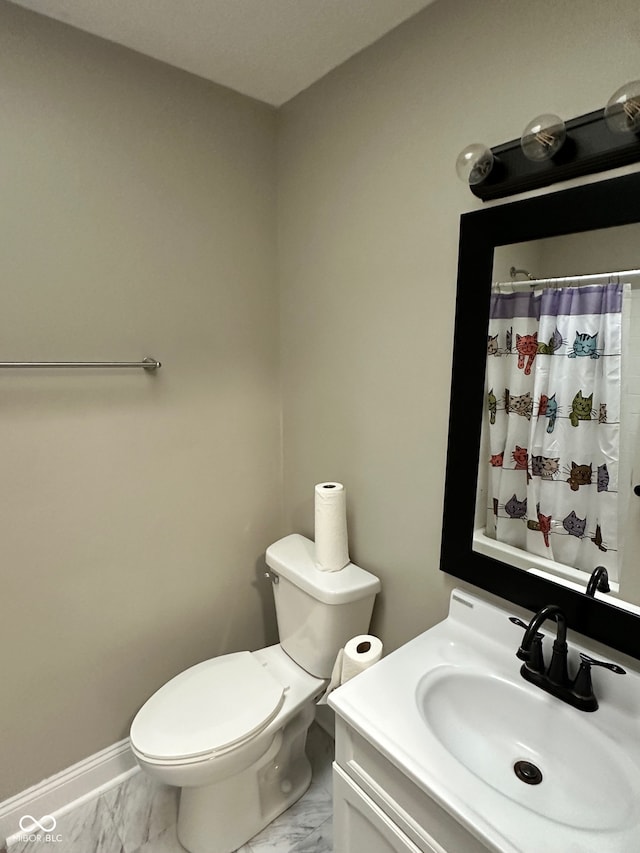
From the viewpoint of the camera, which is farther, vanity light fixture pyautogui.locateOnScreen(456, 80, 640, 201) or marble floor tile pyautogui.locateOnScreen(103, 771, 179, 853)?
marble floor tile pyautogui.locateOnScreen(103, 771, 179, 853)

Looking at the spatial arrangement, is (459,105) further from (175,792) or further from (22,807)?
(22,807)

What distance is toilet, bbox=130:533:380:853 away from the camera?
51.2 inches

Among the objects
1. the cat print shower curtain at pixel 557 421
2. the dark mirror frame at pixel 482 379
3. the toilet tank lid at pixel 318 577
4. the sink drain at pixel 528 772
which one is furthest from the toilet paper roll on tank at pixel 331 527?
the sink drain at pixel 528 772

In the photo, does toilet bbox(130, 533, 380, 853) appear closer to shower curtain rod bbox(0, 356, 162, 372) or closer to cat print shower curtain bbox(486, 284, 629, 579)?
cat print shower curtain bbox(486, 284, 629, 579)

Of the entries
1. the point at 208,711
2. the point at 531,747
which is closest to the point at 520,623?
the point at 531,747

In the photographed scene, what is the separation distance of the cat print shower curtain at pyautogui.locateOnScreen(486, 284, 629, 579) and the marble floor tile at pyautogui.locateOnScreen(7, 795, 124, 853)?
153 cm

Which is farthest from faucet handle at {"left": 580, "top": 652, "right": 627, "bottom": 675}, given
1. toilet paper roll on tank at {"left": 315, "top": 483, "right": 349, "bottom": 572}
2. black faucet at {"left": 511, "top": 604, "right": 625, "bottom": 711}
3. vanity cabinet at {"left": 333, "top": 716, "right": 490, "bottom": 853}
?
toilet paper roll on tank at {"left": 315, "top": 483, "right": 349, "bottom": 572}

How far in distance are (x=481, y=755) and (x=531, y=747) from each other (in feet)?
0.36

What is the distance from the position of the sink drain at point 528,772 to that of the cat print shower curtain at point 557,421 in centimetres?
43

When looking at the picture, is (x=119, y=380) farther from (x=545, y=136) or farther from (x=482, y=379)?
(x=545, y=136)

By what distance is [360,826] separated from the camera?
1063 mm

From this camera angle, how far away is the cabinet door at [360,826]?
3.13 ft

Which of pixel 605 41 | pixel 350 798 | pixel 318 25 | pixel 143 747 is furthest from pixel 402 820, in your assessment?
pixel 318 25

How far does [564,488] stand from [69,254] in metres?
1.48
